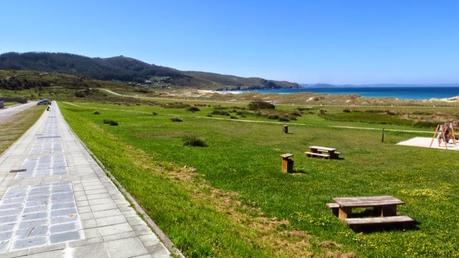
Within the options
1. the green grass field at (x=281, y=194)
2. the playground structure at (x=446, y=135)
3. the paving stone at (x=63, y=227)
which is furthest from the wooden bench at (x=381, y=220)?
the playground structure at (x=446, y=135)

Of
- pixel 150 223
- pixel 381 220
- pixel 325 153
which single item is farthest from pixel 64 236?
pixel 325 153

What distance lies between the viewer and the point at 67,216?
362 inches

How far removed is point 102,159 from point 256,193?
748 centimetres

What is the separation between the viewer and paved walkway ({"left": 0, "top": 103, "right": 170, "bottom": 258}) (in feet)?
23.9

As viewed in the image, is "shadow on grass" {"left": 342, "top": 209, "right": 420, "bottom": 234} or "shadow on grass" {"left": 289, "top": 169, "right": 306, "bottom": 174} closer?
"shadow on grass" {"left": 342, "top": 209, "right": 420, "bottom": 234}

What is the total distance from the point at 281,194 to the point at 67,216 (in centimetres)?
746

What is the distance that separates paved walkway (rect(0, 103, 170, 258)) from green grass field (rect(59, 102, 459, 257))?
718 millimetres

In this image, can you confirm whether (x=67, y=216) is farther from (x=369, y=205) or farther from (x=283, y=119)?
(x=283, y=119)

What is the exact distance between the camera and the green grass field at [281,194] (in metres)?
8.80

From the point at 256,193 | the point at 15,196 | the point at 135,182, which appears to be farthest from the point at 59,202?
the point at 256,193

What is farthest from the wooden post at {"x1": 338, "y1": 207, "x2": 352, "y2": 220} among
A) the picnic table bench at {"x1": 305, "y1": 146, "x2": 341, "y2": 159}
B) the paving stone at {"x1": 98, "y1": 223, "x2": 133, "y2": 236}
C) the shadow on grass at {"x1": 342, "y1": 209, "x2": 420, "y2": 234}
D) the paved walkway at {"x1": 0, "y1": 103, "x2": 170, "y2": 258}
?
the picnic table bench at {"x1": 305, "y1": 146, "x2": 341, "y2": 159}

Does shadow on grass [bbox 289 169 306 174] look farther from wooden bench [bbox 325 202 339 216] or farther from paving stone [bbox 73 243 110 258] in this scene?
paving stone [bbox 73 243 110 258]

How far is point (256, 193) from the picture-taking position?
1405 cm

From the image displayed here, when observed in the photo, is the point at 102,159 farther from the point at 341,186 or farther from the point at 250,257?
the point at 250,257
